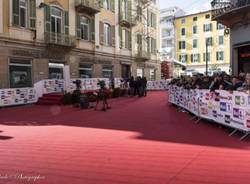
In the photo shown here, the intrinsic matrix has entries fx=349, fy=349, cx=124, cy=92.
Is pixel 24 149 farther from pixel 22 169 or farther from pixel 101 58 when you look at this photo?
pixel 101 58

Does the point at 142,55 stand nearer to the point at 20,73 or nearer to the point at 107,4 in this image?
the point at 107,4

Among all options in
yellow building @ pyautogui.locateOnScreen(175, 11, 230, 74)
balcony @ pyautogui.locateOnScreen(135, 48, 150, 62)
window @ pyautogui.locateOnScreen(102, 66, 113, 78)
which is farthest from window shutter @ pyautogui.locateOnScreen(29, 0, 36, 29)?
yellow building @ pyautogui.locateOnScreen(175, 11, 230, 74)

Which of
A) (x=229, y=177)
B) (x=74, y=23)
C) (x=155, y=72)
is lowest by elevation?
(x=229, y=177)

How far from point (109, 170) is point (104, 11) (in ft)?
91.9

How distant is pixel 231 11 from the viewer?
15648 millimetres

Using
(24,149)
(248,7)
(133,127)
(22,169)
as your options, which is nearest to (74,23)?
(248,7)

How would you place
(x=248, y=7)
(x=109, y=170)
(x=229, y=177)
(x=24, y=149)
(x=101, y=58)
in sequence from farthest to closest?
(x=101, y=58)
(x=248, y=7)
(x=24, y=149)
(x=109, y=170)
(x=229, y=177)

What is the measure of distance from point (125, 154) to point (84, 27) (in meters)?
23.6

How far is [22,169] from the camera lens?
633 cm

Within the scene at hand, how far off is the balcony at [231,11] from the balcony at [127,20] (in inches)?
731

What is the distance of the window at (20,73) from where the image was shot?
72.8ft

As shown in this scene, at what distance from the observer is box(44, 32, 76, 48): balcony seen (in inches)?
971

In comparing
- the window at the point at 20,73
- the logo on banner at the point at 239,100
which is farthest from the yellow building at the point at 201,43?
the logo on banner at the point at 239,100

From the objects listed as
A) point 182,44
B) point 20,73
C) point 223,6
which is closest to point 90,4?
point 20,73
